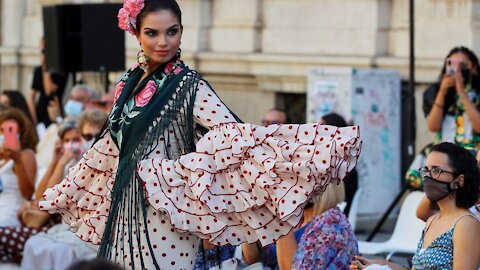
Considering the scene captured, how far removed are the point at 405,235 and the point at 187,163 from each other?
4268 mm

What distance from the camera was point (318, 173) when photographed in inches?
223

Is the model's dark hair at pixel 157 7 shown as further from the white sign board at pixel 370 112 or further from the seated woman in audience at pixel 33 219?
the white sign board at pixel 370 112

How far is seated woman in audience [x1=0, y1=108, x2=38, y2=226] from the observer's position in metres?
10.6

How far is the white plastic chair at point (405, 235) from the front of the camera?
973 centimetres

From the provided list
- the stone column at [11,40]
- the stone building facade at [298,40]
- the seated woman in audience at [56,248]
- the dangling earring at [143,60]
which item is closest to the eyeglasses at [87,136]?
the seated woman in audience at [56,248]

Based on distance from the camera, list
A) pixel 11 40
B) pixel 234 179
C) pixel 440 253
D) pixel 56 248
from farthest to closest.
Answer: pixel 11 40 → pixel 56 248 → pixel 440 253 → pixel 234 179

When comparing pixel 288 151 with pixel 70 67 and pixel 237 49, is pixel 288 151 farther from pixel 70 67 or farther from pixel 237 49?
pixel 237 49

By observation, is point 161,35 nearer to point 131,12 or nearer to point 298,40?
point 131,12

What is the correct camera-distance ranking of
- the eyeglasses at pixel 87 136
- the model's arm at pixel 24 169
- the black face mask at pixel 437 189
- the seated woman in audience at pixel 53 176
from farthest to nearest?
the eyeglasses at pixel 87 136
the model's arm at pixel 24 169
the seated woman in audience at pixel 53 176
the black face mask at pixel 437 189

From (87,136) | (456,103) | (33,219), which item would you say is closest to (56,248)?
(33,219)

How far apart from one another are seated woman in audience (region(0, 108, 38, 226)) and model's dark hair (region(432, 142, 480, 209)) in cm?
445

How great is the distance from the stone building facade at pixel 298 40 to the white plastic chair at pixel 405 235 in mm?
3044

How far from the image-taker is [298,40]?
1449 cm

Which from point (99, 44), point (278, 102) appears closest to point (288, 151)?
point (99, 44)
